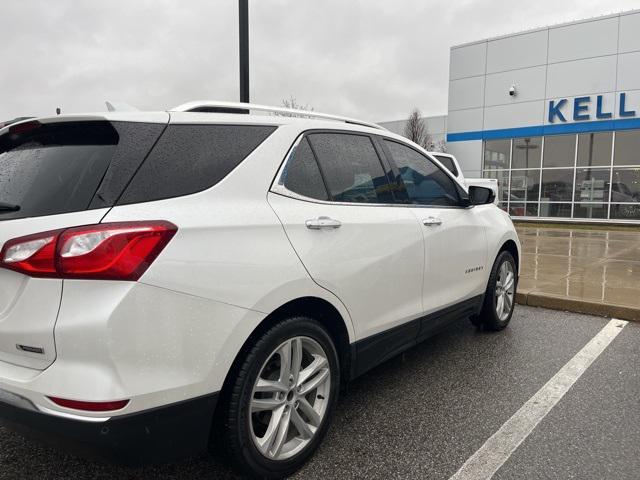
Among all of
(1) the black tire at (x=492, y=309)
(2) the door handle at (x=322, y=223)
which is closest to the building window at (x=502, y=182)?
(1) the black tire at (x=492, y=309)

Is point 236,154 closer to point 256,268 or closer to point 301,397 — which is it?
point 256,268

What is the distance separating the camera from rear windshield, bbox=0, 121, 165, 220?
72.9 inches

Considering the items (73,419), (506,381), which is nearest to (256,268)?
(73,419)

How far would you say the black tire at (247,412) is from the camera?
204cm

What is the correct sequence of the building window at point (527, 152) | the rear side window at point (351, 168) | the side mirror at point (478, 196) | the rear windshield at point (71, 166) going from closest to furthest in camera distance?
1. the rear windshield at point (71, 166)
2. the rear side window at point (351, 168)
3. the side mirror at point (478, 196)
4. the building window at point (527, 152)

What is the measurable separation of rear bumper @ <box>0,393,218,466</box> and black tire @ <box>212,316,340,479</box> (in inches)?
4.1

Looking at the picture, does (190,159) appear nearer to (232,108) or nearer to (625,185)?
(232,108)

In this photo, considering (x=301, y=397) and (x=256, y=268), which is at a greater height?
(x=256, y=268)

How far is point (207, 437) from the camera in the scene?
6.55 ft

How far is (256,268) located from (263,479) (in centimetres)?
100

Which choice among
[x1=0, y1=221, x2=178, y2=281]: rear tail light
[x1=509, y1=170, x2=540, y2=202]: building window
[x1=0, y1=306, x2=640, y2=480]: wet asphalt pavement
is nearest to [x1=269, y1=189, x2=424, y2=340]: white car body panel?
[x1=0, y1=306, x2=640, y2=480]: wet asphalt pavement

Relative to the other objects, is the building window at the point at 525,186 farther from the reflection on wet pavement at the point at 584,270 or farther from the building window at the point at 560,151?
the reflection on wet pavement at the point at 584,270

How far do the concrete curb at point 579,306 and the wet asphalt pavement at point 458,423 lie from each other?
847 millimetres

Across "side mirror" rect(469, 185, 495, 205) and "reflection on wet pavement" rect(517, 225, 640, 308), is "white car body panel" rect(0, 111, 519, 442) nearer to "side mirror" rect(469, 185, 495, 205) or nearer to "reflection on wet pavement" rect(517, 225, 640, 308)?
"side mirror" rect(469, 185, 495, 205)
